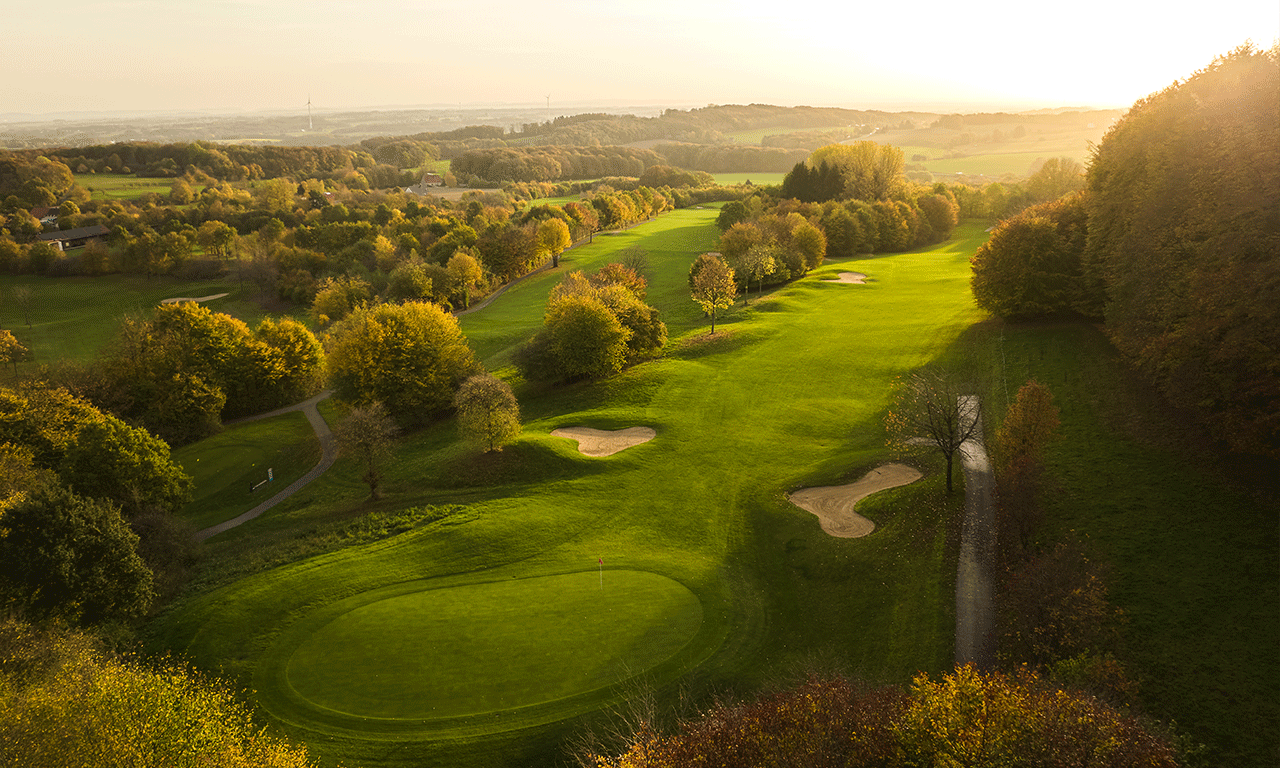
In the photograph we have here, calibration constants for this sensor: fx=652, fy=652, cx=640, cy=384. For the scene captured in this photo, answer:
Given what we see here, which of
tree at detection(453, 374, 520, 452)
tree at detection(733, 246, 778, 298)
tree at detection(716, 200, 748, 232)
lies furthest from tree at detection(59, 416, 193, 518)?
tree at detection(716, 200, 748, 232)

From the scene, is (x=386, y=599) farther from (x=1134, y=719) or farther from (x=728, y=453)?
(x=1134, y=719)

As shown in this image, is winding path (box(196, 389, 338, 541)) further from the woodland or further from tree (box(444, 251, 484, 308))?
tree (box(444, 251, 484, 308))

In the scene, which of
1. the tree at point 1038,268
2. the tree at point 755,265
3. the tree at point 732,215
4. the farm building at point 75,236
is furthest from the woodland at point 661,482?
the farm building at point 75,236

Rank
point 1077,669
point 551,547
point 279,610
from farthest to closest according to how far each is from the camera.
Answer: point 551,547, point 279,610, point 1077,669

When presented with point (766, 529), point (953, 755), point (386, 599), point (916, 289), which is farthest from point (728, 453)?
point (916, 289)

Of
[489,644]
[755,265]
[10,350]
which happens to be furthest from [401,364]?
[10,350]
